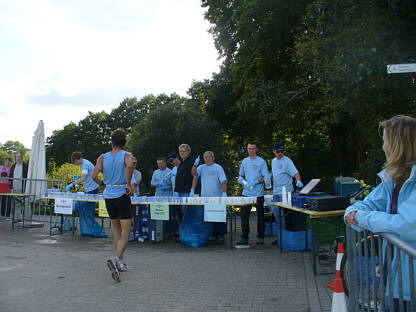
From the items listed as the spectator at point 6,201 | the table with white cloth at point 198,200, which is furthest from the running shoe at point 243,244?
the spectator at point 6,201

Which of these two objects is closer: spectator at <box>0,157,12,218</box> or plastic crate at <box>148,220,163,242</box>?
→ plastic crate at <box>148,220,163,242</box>

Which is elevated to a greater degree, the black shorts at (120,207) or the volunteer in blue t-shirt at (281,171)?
the volunteer in blue t-shirt at (281,171)

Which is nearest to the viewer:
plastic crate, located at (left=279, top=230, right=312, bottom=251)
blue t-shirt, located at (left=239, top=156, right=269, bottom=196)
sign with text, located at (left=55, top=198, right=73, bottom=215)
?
plastic crate, located at (left=279, top=230, right=312, bottom=251)

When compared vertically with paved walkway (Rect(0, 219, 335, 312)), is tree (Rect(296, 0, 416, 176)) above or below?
above

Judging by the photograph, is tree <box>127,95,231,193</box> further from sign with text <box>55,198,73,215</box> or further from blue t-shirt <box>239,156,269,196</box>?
blue t-shirt <box>239,156,269,196</box>

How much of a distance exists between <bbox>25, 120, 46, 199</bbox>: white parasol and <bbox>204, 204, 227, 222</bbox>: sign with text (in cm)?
562

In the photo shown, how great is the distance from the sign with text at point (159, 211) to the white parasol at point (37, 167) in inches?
171

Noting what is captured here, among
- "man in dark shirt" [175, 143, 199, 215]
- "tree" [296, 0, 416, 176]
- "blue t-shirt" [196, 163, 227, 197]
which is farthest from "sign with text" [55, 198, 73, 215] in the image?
"tree" [296, 0, 416, 176]

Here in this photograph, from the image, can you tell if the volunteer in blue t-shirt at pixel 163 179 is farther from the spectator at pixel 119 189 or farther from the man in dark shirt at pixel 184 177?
the spectator at pixel 119 189

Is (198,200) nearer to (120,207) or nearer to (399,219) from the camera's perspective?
(120,207)

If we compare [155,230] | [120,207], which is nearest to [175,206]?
[155,230]

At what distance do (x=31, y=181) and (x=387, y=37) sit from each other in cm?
963

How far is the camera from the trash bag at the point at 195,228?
8.05 metres

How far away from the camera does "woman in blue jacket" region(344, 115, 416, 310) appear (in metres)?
2.16
